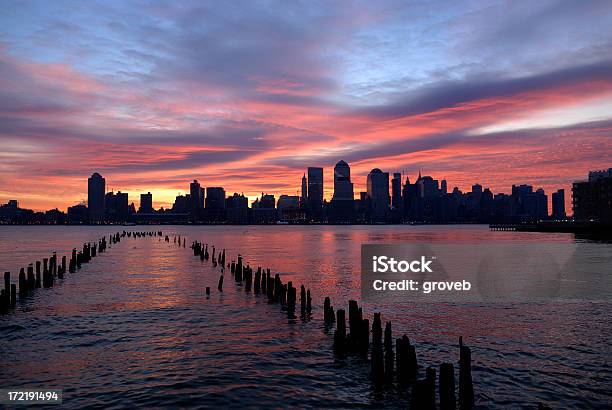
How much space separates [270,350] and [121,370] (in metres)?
6.40

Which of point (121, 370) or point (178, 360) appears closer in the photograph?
point (121, 370)

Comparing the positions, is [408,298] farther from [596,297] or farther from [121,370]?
[121,370]

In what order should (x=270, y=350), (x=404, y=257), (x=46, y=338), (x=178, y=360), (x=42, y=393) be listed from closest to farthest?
(x=42, y=393) → (x=178, y=360) → (x=270, y=350) → (x=46, y=338) → (x=404, y=257)

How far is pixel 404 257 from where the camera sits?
270 ft

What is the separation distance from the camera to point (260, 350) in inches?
861

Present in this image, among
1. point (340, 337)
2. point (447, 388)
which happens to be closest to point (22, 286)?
point (340, 337)

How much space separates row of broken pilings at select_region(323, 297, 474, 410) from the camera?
42.0 ft

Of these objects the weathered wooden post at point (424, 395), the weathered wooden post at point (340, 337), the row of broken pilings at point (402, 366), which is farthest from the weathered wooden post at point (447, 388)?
the weathered wooden post at point (340, 337)

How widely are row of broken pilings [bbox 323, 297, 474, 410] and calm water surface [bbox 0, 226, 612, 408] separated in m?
0.76

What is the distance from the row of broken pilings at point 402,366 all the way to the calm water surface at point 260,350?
0.76 meters

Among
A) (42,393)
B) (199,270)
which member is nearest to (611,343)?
(42,393)

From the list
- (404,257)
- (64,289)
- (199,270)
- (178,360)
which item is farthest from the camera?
(404,257)

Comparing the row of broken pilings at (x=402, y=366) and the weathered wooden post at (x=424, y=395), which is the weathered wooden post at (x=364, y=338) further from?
the weathered wooden post at (x=424, y=395)

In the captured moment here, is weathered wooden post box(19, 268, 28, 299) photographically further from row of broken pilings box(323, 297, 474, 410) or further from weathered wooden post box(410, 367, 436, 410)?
weathered wooden post box(410, 367, 436, 410)
